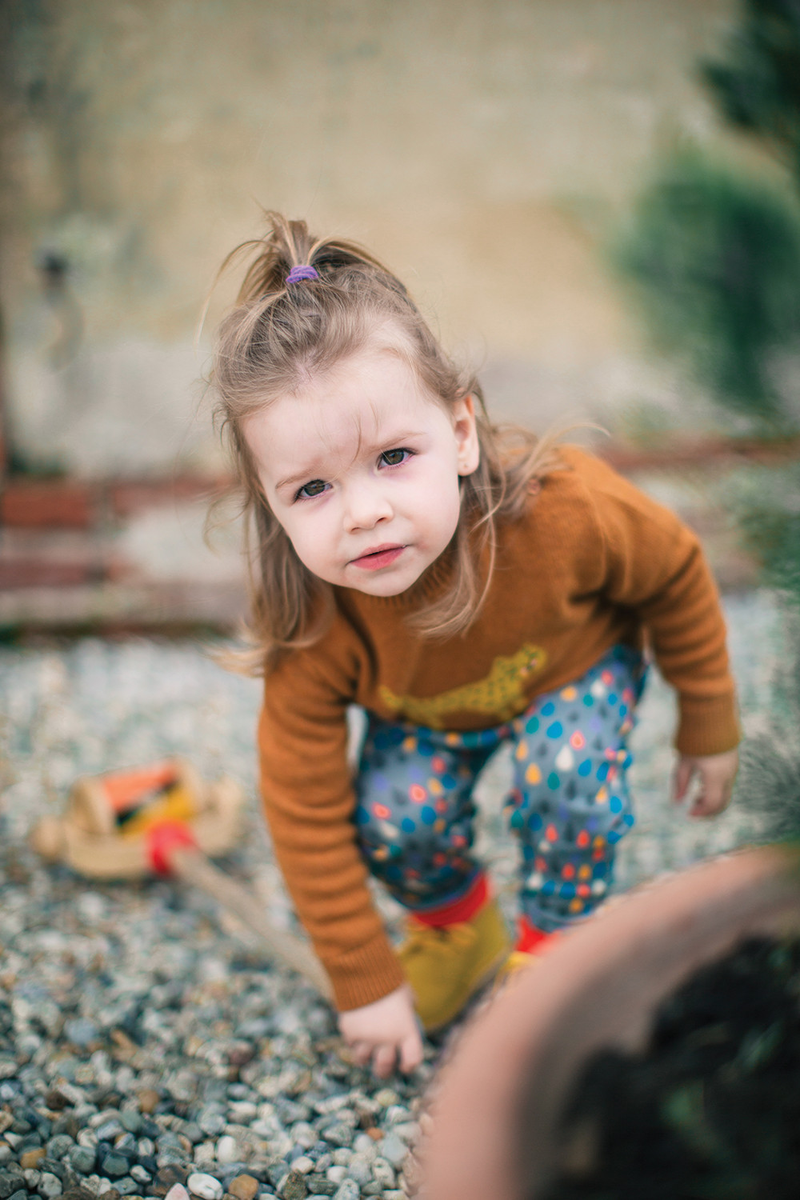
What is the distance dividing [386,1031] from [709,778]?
52cm

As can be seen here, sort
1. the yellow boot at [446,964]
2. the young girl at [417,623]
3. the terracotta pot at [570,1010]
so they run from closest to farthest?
the terracotta pot at [570,1010], the young girl at [417,623], the yellow boot at [446,964]

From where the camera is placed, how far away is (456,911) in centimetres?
125

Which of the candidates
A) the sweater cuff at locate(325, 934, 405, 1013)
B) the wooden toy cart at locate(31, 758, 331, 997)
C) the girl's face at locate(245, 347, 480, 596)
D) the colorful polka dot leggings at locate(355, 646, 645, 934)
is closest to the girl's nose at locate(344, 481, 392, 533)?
the girl's face at locate(245, 347, 480, 596)

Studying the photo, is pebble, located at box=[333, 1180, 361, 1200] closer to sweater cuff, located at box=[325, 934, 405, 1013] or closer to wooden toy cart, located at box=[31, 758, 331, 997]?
sweater cuff, located at box=[325, 934, 405, 1013]

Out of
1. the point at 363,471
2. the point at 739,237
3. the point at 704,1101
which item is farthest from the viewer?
the point at 363,471

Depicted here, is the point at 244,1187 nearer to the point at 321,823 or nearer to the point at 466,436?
the point at 321,823

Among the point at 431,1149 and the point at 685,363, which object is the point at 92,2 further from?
the point at 431,1149

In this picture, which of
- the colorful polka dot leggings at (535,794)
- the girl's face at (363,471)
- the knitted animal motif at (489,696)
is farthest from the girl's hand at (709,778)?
the girl's face at (363,471)

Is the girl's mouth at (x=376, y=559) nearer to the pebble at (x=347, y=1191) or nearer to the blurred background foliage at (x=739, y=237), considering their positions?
the blurred background foliage at (x=739, y=237)

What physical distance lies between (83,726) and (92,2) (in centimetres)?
213

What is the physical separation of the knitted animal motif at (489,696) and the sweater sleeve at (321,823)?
85 mm

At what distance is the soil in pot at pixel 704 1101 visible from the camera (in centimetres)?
55

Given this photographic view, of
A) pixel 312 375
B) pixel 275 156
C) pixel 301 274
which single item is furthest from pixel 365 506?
pixel 275 156

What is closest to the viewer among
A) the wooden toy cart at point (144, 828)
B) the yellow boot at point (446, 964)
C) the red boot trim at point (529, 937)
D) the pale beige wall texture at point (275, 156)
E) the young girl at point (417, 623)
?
the young girl at point (417, 623)
